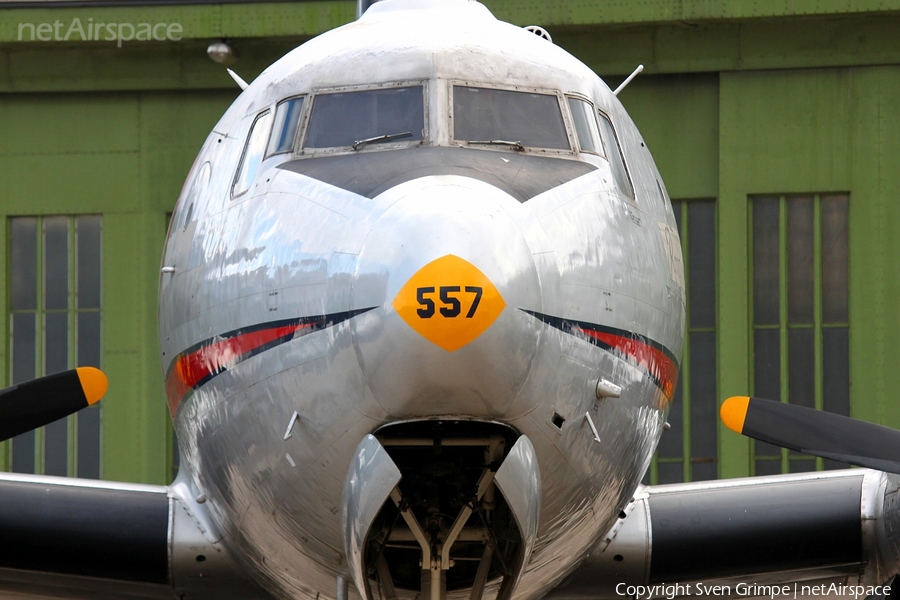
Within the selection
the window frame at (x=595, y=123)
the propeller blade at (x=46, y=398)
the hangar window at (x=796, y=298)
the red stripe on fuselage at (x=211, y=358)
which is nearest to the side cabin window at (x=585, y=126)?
the window frame at (x=595, y=123)

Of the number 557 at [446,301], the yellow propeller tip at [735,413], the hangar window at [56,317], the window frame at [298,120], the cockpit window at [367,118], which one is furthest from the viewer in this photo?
the hangar window at [56,317]

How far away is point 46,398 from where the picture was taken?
9117mm

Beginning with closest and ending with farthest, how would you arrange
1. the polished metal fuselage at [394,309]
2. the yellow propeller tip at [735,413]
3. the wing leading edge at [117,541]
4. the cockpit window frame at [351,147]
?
the polished metal fuselage at [394,309] < the cockpit window frame at [351,147] < the yellow propeller tip at [735,413] < the wing leading edge at [117,541]

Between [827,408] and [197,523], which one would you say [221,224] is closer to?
[197,523]

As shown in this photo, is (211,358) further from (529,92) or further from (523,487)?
(529,92)

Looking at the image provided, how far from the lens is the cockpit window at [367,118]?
7016 mm

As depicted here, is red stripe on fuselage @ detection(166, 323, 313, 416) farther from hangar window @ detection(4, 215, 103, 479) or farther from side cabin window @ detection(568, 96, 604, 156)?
hangar window @ detection(4, 215, 103, 479)

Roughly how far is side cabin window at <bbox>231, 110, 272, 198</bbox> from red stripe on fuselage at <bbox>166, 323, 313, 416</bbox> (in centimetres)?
98

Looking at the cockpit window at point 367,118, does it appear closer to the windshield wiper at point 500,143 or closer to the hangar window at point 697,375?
the windshield wiper at point 500,143

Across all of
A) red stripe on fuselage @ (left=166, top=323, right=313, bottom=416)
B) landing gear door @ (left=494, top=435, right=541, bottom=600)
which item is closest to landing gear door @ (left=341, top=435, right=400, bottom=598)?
landing gear door @ (left=494, top=435, right=541, bottom=600)

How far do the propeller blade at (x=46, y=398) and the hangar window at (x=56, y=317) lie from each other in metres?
12.5

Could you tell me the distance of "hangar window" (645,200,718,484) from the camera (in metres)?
20.5

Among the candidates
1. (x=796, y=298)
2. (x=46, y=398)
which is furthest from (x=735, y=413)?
(x=796, y=298)

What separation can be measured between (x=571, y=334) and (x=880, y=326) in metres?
15.2
